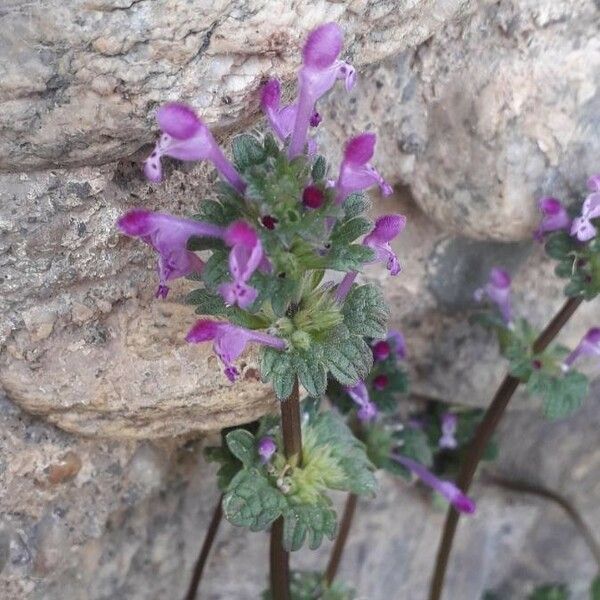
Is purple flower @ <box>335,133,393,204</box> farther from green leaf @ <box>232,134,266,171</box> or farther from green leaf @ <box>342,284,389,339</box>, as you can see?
green leaf @ <box>342,284,389,339</box>

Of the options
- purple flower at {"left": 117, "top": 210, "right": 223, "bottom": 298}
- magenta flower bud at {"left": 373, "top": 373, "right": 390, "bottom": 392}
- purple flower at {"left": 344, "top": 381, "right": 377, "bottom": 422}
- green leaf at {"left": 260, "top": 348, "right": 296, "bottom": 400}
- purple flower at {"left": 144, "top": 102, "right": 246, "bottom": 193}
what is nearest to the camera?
purple flower at {"left": 144, "top": 102, "right": 246, "bottom": 193}

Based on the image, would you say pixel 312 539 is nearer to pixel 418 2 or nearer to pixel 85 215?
pixel 85 215

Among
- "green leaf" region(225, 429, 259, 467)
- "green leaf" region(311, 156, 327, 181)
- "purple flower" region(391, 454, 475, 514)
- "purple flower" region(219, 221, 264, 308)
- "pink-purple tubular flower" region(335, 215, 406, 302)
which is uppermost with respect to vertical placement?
"green leaf" region(311, 156, 327, 181)

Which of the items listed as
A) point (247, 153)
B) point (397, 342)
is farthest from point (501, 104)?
point (247, 153)

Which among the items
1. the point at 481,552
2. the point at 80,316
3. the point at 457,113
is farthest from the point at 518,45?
the point at 481,552

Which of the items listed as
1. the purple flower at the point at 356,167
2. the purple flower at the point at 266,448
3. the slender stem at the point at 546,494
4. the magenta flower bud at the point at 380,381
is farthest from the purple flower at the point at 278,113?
the slender stem at the point at 546,494

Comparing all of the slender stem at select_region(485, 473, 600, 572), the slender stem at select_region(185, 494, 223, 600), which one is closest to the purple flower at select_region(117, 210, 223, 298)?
the slender stem at select_region(185, 494, 223, 600)
